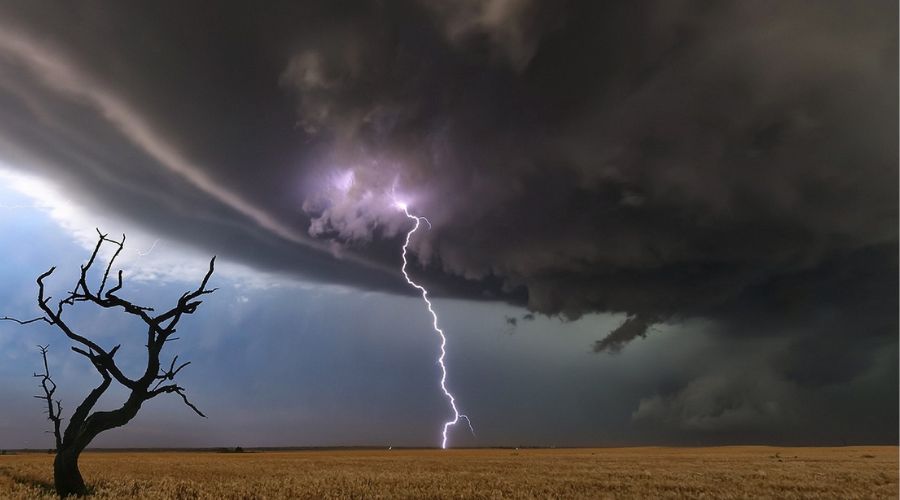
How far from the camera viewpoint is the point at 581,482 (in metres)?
23.4

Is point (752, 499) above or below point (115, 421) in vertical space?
below

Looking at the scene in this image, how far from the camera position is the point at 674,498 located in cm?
1808

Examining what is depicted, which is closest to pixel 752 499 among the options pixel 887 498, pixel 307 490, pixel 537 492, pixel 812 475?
pixel 887 498

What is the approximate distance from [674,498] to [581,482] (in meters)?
5.93

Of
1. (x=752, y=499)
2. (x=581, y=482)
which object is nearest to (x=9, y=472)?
(x=581, y=482)

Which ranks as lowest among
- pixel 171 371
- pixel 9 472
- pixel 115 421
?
pixel 9 472

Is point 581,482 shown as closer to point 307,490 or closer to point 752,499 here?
point 752,499

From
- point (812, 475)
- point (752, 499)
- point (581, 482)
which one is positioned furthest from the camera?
point (812, 475)

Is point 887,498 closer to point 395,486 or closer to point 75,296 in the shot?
→ point 395,486

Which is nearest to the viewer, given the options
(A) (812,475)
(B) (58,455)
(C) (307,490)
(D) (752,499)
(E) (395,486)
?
(B) (58,455)

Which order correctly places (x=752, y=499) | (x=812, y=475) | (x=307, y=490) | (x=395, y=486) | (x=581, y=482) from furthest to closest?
1. (x=812, y=475)
2. (x=581, y=482)
3. (x=395, y=486)
4. (x=307, y=490)
5. (x=752, y=499)

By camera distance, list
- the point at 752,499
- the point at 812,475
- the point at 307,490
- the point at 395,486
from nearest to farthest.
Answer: the point at 752,499 → the point at 307,490 → the point at 395,486 → the point at 812,475

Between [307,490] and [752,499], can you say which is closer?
[752,499]

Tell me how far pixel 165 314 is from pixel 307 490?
804 centimetres
